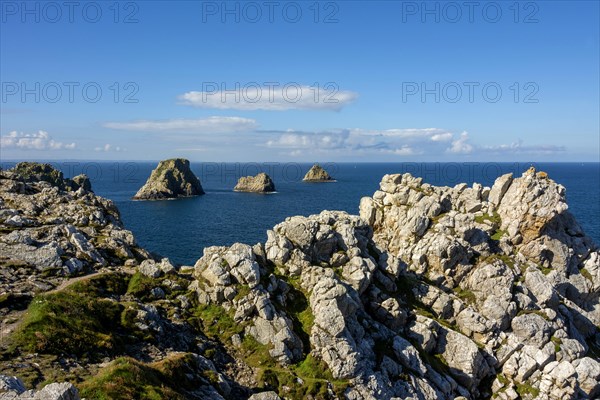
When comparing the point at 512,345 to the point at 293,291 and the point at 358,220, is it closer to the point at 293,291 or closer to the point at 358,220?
the point at 358,220

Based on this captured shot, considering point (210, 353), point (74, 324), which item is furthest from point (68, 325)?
point (210, 353)

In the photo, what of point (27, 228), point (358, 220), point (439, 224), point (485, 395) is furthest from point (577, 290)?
point (27, 228)

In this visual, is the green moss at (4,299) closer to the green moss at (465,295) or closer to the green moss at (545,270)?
the green moss at (465,295)

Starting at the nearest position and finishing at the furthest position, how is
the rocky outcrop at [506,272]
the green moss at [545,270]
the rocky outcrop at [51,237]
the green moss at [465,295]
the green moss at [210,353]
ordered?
the green moss at [210,353], the rocky outcrop at [51,237], the rocky outcrop at [506,272], the green moss at [465,295], the green moss at [545,270]

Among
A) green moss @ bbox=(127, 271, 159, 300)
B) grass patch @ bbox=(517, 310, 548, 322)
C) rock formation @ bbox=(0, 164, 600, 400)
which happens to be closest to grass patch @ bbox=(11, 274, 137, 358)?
rock formation @ bbox=(0, 164, 600, 400)

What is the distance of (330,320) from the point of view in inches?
1374

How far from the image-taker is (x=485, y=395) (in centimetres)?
3925

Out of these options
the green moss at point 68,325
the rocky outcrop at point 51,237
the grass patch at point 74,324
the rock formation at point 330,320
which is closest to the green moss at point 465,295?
the rock formation at point 330,320

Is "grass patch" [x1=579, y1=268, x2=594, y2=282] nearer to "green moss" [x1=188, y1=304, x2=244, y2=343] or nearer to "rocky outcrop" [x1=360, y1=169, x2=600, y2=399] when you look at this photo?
"rocky outcrop" [x1=360, y1=169, x2=600, y2=399]

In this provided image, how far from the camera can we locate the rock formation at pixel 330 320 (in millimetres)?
28219

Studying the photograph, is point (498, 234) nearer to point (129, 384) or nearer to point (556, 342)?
point (556, 342)

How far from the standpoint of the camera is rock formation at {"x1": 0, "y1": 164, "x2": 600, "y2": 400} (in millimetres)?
28219

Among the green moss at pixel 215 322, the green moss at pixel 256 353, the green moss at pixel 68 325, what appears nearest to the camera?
the green moss at pixel 68 325

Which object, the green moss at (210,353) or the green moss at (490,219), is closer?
the green moss at (210,353)
